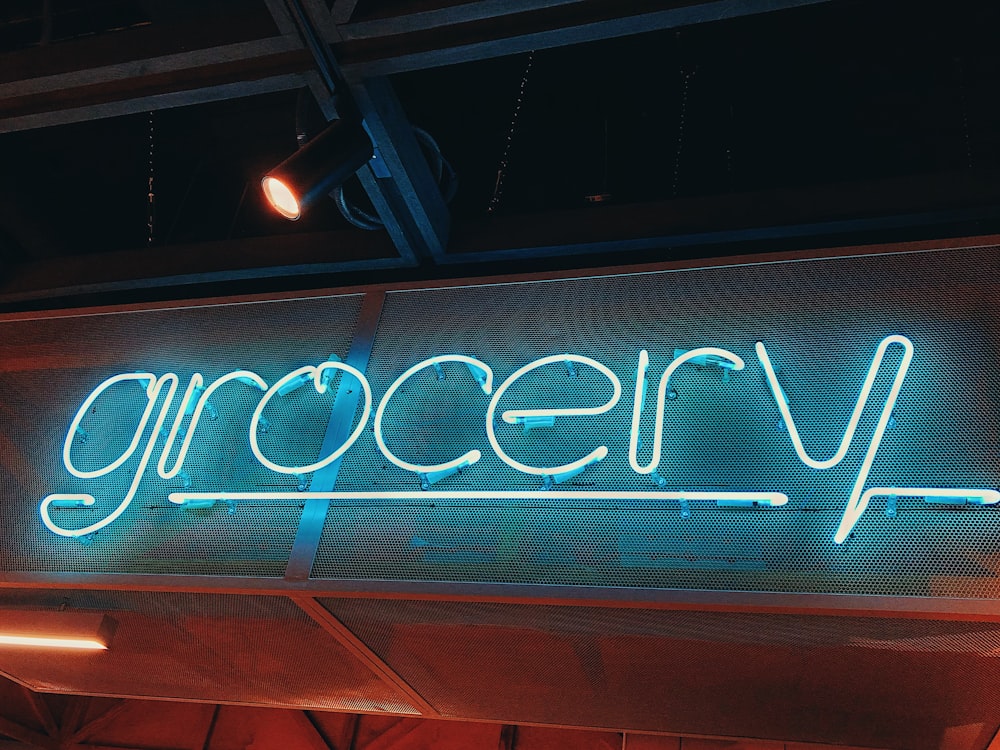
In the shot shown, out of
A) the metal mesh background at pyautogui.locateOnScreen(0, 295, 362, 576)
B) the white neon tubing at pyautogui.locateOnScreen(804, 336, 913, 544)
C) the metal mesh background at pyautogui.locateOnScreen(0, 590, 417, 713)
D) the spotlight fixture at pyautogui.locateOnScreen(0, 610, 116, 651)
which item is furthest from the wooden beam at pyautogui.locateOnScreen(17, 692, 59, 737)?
the white neon tubing at pyautogui.locateOnScreen(804, 336, 913, 544)

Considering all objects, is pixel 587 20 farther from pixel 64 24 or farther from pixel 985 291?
pixel 64 24

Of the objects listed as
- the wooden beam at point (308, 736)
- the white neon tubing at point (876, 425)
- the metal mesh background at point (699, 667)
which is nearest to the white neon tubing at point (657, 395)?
the white neon tubing at point (876, 425)

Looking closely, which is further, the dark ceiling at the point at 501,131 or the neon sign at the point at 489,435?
the dark ceiling at the point at 501,131

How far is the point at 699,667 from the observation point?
2.60 meters

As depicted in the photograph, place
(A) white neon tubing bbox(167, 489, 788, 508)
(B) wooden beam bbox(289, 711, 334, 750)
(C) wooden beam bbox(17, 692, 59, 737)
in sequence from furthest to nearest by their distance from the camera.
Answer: (C) wooden beam bbox(17, 692, 59, 737), (B) wooden beam bbox(289, 711, 334, 750), (A) white neon tubing bbox(167, 489, 788, 508)

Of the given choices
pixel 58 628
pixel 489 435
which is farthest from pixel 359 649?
pixel 58 628

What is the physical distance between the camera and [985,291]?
2.55 metres

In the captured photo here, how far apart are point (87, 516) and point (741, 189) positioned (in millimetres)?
3299

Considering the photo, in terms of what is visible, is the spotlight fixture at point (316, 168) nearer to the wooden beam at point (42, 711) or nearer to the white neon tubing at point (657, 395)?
the white neon tubing at point (657, 395)

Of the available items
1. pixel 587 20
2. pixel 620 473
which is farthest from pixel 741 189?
pixel 620 473

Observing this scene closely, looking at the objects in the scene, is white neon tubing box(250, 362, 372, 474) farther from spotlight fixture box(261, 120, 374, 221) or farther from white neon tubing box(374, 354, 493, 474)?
spotlight fixture box(261, 120, 374, 221)

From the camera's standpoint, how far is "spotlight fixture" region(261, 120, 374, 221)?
7.52 ft

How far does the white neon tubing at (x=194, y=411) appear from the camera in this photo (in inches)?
110

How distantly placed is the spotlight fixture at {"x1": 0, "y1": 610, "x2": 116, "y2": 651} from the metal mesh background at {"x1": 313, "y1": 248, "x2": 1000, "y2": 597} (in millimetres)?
1009
